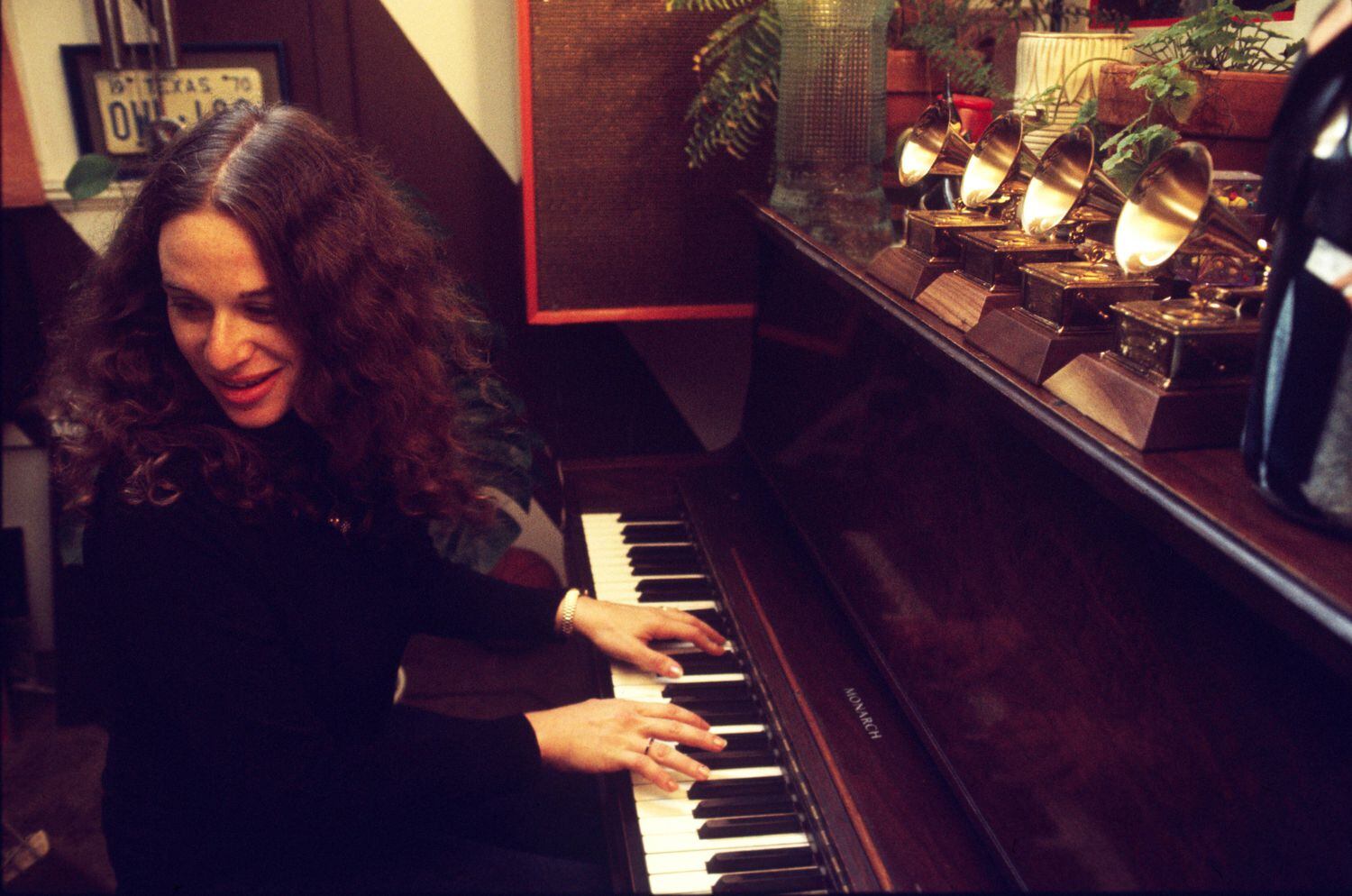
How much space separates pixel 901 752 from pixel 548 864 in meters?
0.51

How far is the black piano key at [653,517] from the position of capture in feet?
6.49

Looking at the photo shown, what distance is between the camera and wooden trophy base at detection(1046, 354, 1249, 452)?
793 mm

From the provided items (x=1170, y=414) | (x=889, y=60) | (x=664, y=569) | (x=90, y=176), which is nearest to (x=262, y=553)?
(x=664, y=569)

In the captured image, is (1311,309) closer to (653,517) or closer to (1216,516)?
(1216,516)

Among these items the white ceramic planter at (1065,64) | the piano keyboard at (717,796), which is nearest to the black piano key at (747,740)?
the piano keyboard at (717,796)

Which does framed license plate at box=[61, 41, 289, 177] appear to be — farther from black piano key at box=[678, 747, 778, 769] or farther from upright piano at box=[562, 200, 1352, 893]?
black piano key at box=[678, 747, 778, 769]

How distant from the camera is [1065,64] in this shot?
1530 mm

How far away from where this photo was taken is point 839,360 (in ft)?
5.28

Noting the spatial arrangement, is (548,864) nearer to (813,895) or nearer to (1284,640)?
(813,895)

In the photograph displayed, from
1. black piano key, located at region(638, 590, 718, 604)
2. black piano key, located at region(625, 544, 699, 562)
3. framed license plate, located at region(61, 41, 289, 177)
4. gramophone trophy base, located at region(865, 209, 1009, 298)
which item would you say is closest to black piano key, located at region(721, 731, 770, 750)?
black piano key, located at region(638, 590, 718, 604)

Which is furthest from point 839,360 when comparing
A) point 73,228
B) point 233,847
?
point 73,228

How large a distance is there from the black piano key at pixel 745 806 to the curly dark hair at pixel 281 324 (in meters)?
0.66

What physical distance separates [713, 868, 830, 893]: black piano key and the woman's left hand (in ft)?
1.40

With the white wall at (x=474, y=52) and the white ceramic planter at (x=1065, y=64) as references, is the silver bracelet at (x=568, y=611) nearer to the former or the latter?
the white ceramic planter at (x=1065, y=64)
